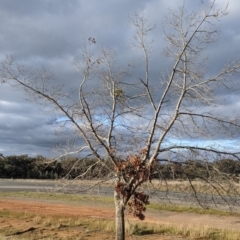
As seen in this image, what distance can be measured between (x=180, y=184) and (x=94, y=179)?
8.64 ft

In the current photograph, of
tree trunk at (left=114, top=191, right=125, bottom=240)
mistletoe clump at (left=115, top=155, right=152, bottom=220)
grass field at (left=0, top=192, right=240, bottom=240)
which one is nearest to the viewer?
mistletoe clump at (left=115, top=155, right=152, bottom=220)

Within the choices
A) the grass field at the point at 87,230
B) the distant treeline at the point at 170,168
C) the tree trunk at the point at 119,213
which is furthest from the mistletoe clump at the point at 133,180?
the grass field at the point at 87,230

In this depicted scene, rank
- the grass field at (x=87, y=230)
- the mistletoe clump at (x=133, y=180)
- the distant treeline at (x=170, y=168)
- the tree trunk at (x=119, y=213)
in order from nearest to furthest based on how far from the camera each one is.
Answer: the mistletoe clump at (x=133, y=180), the distant treeline at (x=170, y=168), the tree trunk at (x=119, y=213), the grass field at (x=87, y=230)

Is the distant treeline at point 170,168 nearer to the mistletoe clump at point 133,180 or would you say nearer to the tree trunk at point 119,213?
the mistletoe clump at point 133,180

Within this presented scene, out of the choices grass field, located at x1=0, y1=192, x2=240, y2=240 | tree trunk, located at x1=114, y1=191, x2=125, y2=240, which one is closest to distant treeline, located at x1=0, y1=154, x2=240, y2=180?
tree trunk, located at x1=114, y1=191, x2=125, y2=240

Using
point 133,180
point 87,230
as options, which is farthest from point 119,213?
point 87,230

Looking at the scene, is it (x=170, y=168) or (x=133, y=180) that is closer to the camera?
(x=133, y=180)

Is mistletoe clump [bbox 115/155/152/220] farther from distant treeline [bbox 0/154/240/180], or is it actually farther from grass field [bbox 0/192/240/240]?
grass field [bbox 0/192/240/240]

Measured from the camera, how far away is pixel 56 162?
49.0ft

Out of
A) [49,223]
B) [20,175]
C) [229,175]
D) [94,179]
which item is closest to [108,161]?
[94,179]

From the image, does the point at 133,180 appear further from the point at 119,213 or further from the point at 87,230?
the point at 87,230

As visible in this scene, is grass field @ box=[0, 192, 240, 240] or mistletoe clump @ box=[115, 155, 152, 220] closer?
mistletoe clump @ box=[115, 155, 152, 220]

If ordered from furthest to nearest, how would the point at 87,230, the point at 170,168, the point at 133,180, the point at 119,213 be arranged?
the point at 87,230 → the point at 119,213 → the point at 170,168 → the point at 133,180

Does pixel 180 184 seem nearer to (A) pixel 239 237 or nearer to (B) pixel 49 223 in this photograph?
(A) pixel 239 237
